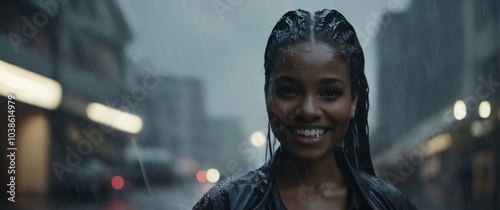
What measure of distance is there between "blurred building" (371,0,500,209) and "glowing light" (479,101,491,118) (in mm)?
20

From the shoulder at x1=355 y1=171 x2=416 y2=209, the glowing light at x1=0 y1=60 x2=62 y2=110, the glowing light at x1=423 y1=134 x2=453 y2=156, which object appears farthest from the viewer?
the glowing light at x1=423 y1=134 x2=453 y2=156

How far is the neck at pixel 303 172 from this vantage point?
2.35 m

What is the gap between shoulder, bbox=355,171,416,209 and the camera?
7.58 ft

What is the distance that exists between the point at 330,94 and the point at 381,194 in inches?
19.1

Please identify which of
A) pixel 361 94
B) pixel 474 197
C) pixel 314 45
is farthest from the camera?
pixel 474 197

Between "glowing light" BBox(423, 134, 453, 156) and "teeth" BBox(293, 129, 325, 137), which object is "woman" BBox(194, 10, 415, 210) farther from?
"glowing light" BBox(423, 134, 453, 156)

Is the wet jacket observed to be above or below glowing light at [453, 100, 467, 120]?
below

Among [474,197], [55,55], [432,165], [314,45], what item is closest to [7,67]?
[55,55]

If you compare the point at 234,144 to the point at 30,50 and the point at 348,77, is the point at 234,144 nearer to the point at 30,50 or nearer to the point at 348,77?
the point at 30,50

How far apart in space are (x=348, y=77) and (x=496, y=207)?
11.2 metres

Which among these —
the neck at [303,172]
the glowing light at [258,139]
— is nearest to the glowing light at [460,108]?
the glowing light at [258,139]

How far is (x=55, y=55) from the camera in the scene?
72.6 feet

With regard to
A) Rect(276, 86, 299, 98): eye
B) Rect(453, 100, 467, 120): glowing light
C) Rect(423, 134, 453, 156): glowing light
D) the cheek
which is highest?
Rect(453, 100, 467, 120): glowing light

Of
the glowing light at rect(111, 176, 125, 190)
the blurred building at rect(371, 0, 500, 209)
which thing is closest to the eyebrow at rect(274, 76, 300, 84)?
the blurred building at rect(371, 0, 500, 209)
